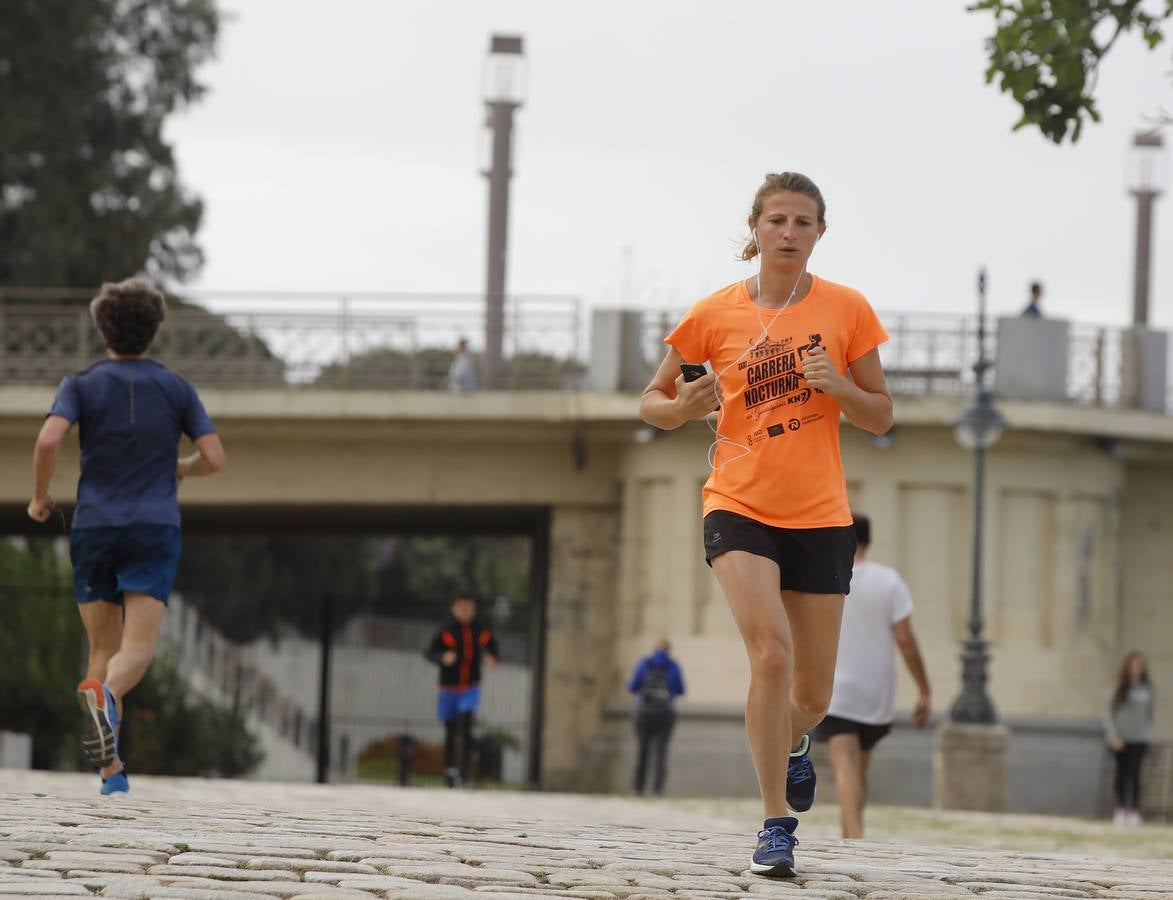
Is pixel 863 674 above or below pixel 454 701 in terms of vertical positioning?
above

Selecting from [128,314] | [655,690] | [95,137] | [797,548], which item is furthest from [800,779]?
[95,137]

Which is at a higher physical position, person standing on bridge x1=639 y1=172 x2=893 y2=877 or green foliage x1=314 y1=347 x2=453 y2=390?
green foliage x1=314 y1=347 x2=453 y2=390

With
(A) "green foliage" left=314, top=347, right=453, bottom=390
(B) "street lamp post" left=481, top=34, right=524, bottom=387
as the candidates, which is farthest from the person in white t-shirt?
(B) "street lamp post" left=481, top=34, right=524, bottom=387

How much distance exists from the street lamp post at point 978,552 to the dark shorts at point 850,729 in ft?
33.5

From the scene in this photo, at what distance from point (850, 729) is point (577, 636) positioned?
1531 centimetres

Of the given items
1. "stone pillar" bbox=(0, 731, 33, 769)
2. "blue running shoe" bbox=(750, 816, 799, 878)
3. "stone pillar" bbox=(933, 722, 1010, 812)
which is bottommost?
"stone pillar" bbox=(0, 731, 33, 769)

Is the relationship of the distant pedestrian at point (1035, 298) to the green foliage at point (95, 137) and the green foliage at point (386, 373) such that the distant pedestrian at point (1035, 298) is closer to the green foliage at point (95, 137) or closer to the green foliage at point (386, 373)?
the green foliage at point (386, 373)

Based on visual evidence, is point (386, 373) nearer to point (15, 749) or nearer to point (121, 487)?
point (15, 749)

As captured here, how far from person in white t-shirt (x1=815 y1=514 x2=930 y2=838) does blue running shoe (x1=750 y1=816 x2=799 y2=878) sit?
3.48m

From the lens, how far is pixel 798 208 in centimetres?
611

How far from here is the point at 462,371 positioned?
23.6 m

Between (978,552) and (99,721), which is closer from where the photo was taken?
(99,721)

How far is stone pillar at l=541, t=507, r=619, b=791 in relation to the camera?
24281 millimetres

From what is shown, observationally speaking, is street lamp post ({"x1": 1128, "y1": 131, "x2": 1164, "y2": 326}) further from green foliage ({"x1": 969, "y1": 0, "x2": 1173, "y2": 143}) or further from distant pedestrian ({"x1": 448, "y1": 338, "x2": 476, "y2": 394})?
green foliage ({"x1": 969, "y1": 0, "x2": 1173, "y2": 143})
